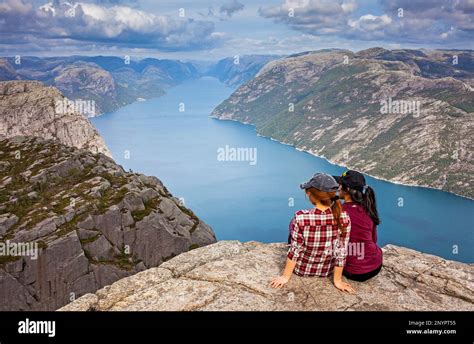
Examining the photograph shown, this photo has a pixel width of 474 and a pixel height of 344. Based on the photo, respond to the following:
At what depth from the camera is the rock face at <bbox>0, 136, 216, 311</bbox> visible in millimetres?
86562

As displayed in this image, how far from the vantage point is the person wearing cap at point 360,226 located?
10172mm

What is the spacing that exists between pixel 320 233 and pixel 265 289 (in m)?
2.00

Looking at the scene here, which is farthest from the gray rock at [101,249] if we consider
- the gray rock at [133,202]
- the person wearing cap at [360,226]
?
the person wearing cap at [360,226]

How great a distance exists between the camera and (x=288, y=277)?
9.95m

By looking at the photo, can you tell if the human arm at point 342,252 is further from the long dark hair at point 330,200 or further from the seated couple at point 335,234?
the long dark hair at point 330,200

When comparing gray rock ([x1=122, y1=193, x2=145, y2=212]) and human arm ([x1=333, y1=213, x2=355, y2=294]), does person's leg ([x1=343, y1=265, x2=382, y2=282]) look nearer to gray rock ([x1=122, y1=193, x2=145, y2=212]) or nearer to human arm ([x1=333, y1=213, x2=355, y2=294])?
human arm ([x1=333, y1=213, x2=355, y2=294])

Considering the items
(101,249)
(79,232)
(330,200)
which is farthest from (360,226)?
(79,232)

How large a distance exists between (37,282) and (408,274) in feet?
306

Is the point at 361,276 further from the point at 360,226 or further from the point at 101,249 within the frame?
the point at 101,249
